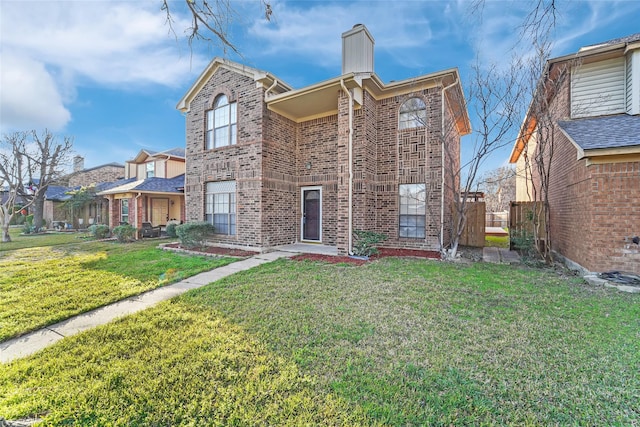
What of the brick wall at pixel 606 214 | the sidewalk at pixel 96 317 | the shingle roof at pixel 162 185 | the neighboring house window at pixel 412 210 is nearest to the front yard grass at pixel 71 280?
the sidewalk at pixel 96 317

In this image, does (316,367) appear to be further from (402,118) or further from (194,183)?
(194,183)

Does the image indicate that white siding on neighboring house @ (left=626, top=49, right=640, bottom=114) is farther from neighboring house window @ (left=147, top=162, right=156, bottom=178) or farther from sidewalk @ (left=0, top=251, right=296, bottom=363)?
neighboring house window @ (left=147, top=162, right=156, bottom=178)

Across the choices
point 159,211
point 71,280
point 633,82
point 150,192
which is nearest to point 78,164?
point 159,211

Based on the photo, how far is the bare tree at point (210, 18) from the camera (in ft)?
11.8

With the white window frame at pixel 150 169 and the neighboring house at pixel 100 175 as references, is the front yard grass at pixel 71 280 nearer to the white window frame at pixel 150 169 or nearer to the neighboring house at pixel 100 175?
the white window frame at pixel 150 169

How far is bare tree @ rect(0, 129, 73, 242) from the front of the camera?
17266 millimetres

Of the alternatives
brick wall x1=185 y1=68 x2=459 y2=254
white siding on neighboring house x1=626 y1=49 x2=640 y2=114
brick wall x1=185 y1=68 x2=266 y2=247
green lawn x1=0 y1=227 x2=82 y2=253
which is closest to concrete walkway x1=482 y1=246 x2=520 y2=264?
brick wall x1=185 y1=68 x2=459 y2=254

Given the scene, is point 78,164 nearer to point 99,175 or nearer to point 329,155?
point 99,175

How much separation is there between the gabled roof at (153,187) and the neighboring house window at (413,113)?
13.2m

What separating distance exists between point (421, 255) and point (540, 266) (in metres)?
3.03

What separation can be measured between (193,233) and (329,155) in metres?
5.78

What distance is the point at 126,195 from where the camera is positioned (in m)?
15.1

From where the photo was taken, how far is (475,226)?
10.3 meters

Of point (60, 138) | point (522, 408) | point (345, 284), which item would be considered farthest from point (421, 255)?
point (60, 138)
